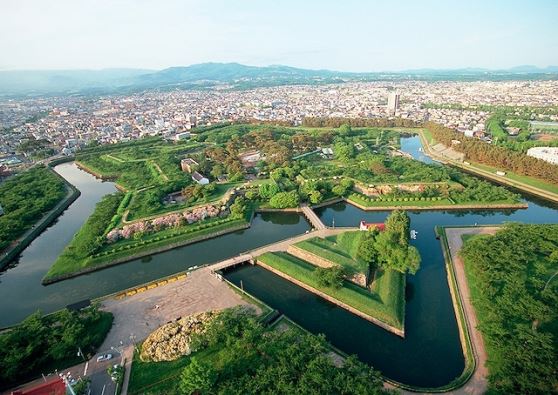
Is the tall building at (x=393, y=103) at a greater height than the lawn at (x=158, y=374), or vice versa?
the tall building at (x=393, y=103)

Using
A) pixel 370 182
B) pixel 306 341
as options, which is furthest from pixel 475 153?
pixel 306 341

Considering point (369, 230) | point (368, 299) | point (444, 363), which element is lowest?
point (444, 363)

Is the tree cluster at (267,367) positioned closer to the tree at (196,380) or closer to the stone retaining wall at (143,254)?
the tree at (196,380)

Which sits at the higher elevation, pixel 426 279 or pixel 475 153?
pixel 475 153

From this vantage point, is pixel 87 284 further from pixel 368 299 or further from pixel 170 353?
pixel 368 299

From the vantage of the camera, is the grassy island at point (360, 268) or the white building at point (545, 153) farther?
the white building at point (545, 153)

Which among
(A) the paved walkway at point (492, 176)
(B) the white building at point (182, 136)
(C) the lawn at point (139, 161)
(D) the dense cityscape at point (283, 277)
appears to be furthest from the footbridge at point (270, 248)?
(B) the white building at point (182, 136)
